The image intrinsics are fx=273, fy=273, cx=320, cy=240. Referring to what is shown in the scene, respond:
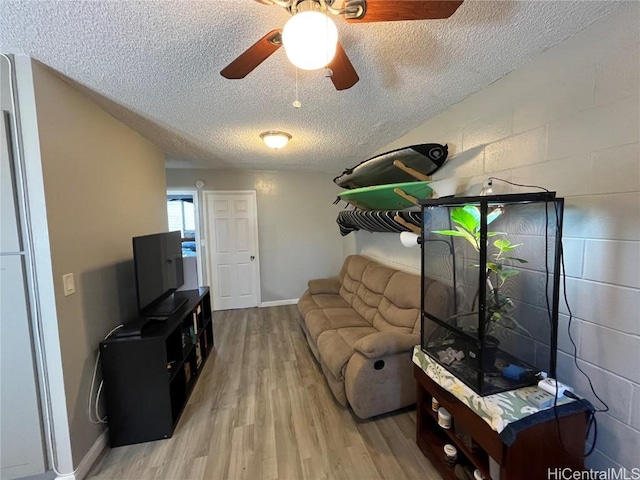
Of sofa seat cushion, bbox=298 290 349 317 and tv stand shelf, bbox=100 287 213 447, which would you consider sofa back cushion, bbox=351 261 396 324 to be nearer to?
sofa seat cushion, bbox=298 290 349 317

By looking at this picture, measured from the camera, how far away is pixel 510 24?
1.21m

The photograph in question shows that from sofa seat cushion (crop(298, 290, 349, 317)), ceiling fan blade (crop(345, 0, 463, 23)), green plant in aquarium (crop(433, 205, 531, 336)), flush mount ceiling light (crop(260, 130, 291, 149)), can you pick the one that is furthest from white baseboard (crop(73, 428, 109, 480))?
ceiling fan blade (crop(345, 0, 463, 23))

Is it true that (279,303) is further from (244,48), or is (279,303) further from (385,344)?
(244,48)

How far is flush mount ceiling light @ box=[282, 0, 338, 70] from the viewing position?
862 mm

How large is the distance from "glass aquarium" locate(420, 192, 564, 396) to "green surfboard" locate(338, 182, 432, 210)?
1.74 feet

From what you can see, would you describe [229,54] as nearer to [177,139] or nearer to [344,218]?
[177,139]

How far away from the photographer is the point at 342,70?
1202 millimetres

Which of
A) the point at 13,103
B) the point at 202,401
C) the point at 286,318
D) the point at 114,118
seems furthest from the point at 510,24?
the point at 286,318

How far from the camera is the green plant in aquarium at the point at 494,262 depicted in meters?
1.28

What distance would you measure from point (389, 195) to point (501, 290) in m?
1.26

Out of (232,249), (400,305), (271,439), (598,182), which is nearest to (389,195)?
(400,305)

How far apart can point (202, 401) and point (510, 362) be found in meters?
2.28

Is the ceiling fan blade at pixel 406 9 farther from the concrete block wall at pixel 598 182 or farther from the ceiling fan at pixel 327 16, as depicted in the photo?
the concrete block wall at pixel 598 182

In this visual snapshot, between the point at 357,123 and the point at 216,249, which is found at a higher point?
the point at 357,123
